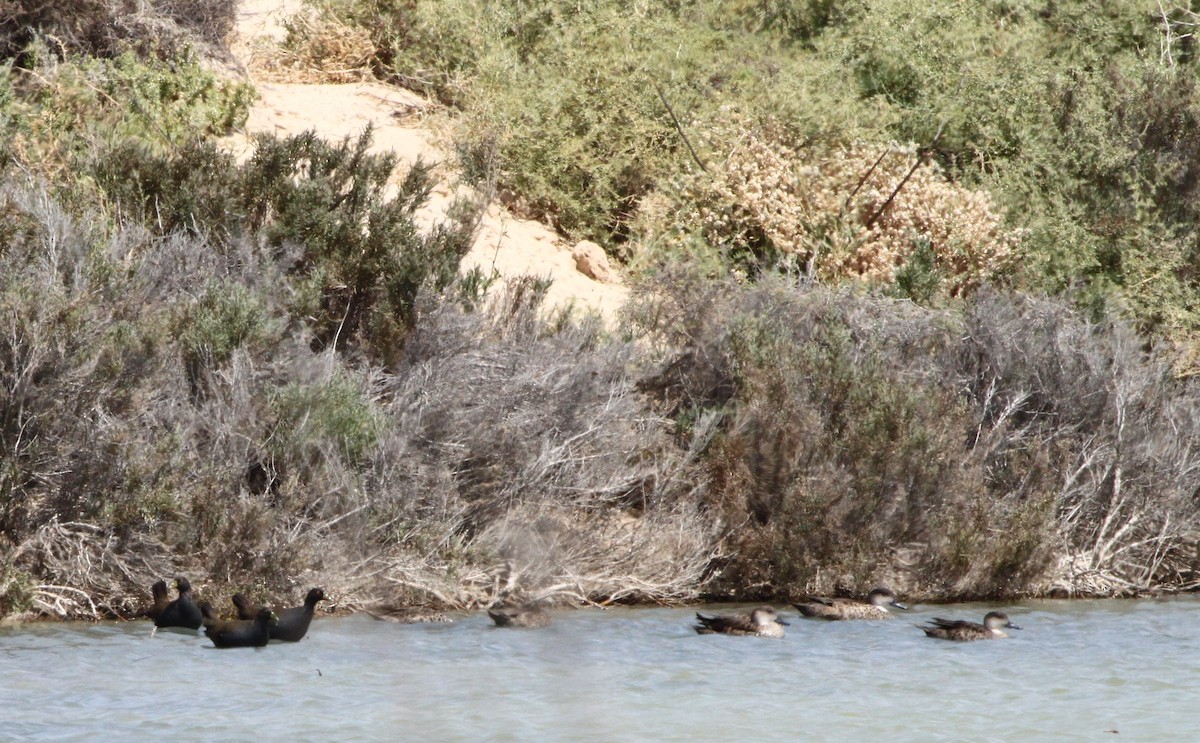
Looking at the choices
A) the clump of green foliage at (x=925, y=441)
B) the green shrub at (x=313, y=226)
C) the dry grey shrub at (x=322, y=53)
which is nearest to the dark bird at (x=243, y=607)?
the green shrub at (x=313, y=226)

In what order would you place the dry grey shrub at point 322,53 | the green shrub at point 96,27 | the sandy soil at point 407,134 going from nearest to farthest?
the green shrub at point 96,27, the sandy soil at point 407,134, the dry grey shrub at point 322,53

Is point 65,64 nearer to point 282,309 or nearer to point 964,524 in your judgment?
point 282,309

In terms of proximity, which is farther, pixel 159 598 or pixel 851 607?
pixel 851 607

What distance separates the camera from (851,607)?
1318cm

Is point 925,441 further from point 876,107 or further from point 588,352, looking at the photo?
point 876,107

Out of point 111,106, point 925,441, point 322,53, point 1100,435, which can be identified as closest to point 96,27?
point 111,106

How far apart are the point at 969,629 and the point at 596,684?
3525mm

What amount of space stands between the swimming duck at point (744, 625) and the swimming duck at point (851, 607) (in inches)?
30.1

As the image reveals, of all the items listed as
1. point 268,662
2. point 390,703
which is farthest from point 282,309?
point 390,703

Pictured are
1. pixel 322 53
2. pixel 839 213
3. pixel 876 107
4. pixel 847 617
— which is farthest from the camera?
pixel 322 53

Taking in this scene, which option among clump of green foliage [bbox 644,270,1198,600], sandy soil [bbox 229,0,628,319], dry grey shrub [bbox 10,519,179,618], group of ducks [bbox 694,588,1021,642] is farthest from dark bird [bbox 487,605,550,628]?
sandy soil [bbox 229,0,628,319]

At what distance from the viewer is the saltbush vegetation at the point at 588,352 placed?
12.4 meters

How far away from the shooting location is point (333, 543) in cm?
1266

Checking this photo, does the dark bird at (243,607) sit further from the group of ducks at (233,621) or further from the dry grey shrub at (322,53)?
the dry grey shrub at (322,53)
